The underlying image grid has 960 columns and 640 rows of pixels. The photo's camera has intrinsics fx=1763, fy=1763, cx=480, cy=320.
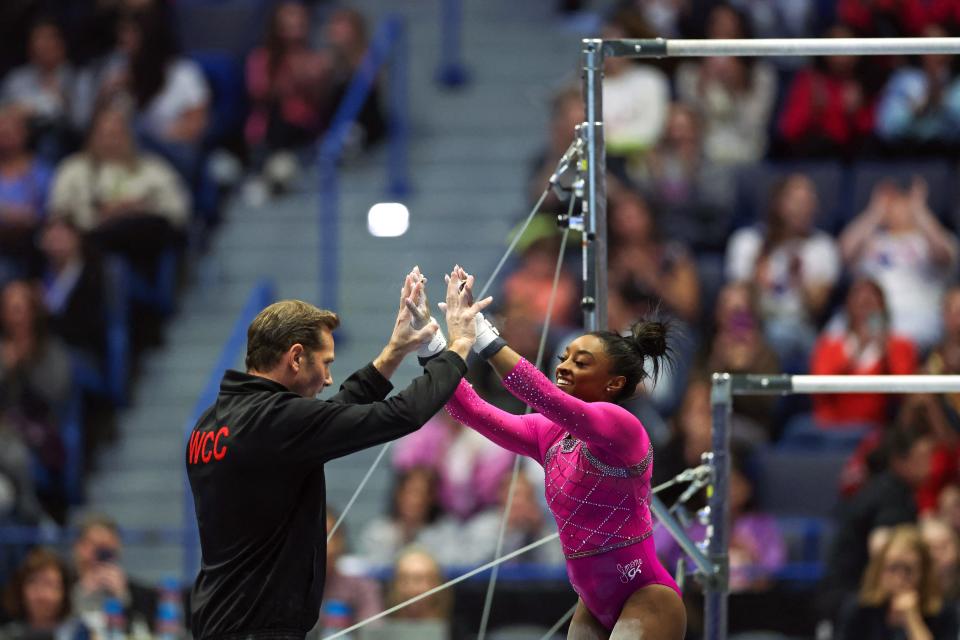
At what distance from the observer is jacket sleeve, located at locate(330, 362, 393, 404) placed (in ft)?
16.9

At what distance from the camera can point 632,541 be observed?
5332 millimetres

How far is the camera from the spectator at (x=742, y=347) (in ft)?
30.8

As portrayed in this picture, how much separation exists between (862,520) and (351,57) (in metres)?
4.96

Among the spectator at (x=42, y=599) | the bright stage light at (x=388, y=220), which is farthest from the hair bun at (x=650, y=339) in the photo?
the bright stage light at (x=388, y=220)

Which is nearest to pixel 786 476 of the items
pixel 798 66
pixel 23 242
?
pixel 798 66

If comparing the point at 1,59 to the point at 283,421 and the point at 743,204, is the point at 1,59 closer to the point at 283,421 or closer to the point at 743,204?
the point at 743,204

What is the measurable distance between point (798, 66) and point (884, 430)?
10.6 ft

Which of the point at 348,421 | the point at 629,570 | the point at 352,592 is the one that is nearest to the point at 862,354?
the point at 352,592

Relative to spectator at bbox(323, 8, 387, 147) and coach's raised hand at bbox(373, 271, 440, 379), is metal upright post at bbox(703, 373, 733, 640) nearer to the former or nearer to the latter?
coach's raised hand at bbox(373, 271, 440, 379)

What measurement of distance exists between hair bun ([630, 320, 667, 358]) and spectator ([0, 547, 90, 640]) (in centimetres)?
428

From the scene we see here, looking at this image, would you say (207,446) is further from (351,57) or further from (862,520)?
(351,57)

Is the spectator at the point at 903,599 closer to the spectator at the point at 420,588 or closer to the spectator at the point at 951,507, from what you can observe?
the spectator at the point at 951,507

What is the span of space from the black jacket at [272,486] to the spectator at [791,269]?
17.1 feet

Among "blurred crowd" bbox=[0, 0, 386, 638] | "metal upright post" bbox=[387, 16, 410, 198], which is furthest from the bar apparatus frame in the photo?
"metal upright post" bbox=[387, 16, 410, 198]
